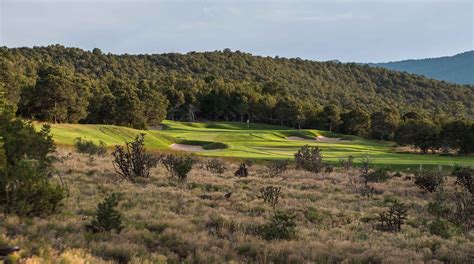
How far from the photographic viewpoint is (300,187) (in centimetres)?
2105

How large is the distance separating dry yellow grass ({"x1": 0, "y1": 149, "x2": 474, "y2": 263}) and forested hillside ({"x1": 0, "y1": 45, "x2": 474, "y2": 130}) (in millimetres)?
45290

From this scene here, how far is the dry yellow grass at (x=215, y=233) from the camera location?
8.20 m

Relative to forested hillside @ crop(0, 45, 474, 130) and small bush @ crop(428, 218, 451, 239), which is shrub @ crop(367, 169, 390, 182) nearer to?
small bush @ crop(428, 218, 451, 239)

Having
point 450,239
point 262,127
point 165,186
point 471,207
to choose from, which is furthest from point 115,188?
point 262,127

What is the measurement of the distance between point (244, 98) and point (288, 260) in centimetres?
9734

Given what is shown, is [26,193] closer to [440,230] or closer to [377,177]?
[440,230]

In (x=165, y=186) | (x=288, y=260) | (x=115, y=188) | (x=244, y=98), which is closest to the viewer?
(x=288, y=260)

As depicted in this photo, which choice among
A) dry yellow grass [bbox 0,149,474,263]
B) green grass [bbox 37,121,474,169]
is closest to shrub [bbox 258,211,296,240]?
dry yellow grass [bbox 0,149,474,263]

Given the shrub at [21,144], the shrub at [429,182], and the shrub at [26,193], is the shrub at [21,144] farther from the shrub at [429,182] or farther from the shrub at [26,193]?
the shrub at [429,182]

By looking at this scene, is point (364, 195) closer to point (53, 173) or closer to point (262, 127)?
point (53, 173)

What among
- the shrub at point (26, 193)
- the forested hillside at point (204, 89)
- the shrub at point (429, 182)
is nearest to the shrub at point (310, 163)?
the shrub at point (429, 182)

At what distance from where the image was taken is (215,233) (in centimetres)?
1022

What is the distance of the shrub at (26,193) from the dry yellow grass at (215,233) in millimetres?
390

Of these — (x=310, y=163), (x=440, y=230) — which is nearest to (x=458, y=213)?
(x=440, y=230)
